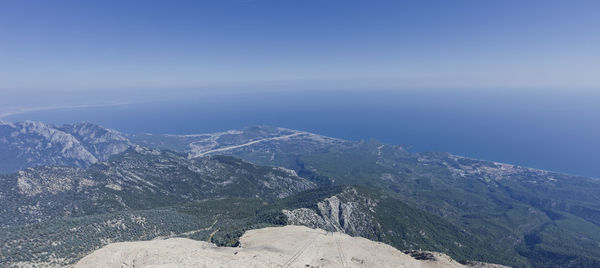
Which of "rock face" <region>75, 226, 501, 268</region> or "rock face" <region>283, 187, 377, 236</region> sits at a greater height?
"rock face" <region>75, 226, 501, 268</region>

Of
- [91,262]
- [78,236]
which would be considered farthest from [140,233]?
[91,262]

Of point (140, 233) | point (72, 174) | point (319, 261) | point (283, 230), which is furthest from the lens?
point (72, 174)

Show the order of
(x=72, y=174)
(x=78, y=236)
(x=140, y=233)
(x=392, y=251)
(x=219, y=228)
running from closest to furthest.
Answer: (x=392, y=251)
(x=78, y=236)
(x=140, y=233)
(x=219, y=228)
(x=72, y=174)

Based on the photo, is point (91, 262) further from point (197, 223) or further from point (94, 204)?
point (94, 204)

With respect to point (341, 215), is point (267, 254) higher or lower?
higher

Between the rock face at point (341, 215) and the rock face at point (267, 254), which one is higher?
the rock face at point (267, 254)

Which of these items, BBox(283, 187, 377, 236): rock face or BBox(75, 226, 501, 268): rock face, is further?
BBox(283, 187, 377, 236): rock face

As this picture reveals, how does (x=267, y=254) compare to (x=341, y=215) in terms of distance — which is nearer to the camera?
(x=267, y=254)

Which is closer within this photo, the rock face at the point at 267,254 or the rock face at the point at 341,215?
the rock face at the point at 267,254
